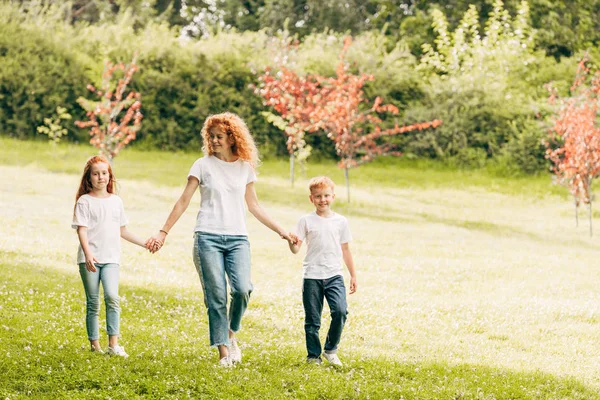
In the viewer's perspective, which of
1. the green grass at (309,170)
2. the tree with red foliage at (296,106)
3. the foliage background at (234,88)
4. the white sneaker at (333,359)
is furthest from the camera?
the foliage background at (234,88)

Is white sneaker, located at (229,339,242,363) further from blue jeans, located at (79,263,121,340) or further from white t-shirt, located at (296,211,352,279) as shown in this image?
blue jeans, located at (79,263,121,340)

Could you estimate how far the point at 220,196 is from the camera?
6434mm

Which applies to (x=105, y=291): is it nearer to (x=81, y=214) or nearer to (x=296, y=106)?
(x=81, y=214)

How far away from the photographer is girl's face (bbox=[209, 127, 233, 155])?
21.4 feet

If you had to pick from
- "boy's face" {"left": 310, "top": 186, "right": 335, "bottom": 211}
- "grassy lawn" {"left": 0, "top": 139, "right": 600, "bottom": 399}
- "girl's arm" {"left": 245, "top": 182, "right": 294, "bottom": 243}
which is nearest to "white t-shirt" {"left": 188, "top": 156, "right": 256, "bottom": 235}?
"girl's arm" {"left": 245, "top": 182, "right": 294, "bottom": 243}

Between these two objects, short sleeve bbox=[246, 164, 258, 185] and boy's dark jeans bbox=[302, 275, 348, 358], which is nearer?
short sleeve bbox=[246, 164, 258, 185]

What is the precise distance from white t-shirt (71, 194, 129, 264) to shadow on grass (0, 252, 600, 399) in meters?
0.81

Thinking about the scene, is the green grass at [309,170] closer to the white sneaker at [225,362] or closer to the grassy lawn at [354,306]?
the grassy lawn at [354,306]

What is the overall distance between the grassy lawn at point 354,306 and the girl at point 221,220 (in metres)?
0.52

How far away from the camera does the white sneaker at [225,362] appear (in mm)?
6613

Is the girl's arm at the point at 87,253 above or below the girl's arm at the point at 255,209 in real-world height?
below

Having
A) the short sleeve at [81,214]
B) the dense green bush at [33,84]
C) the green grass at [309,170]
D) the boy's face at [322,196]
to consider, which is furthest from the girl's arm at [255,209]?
the dense green bush at [33,84]

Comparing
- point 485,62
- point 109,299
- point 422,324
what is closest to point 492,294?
point 422,324

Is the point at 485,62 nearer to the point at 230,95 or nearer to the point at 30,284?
the point at 230,95
